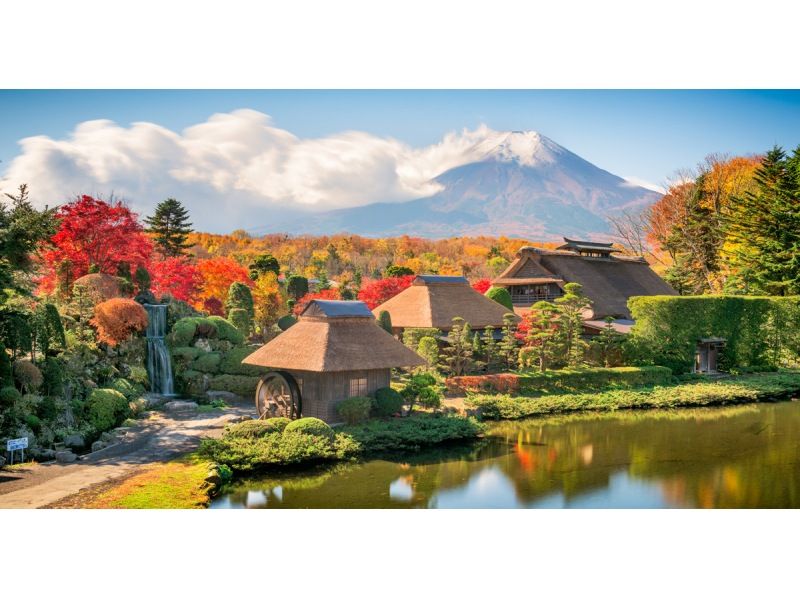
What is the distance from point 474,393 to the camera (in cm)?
2248

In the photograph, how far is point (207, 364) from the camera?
2200cm

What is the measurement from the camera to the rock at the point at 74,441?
1476 centimetres

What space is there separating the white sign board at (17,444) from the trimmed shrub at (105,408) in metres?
2.67

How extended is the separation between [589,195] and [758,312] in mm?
32718

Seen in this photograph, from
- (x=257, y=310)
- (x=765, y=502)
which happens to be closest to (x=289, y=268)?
(x=257, y=310)

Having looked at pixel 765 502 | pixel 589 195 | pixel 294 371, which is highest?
pixel 589 195

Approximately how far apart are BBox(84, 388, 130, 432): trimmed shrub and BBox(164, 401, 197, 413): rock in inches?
82.2

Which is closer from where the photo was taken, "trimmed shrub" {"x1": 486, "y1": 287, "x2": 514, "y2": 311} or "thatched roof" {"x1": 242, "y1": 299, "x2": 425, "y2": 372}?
"thatched roof" {"x1": 242, "y1": 299, "x2": 425, "y2": 372}

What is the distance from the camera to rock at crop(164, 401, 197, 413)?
19.4 metres

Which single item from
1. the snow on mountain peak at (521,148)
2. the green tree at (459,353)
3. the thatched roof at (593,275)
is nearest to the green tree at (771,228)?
the thatched roof at (593,275)

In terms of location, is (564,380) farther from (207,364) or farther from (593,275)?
(207,364)

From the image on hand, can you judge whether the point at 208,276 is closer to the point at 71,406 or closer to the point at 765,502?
the point at 71,406

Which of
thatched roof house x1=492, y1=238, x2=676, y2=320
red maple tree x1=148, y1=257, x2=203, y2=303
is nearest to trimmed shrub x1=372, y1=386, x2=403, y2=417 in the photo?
red maple tree x1=148, y1=257, x2=203, y2=303

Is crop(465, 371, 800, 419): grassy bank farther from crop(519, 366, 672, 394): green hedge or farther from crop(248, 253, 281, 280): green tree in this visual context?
crop(248, 253, 281, 280): green tree
